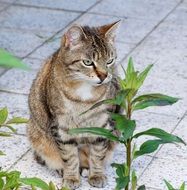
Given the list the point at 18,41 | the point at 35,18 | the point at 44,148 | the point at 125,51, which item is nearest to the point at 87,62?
the point at 44,148

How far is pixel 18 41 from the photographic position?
6.78 meters

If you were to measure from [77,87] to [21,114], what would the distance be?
1.29 meters

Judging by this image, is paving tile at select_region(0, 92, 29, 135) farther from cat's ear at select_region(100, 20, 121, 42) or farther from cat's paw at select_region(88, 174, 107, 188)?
cat's ear at select_region(100, 20, 121, 42)

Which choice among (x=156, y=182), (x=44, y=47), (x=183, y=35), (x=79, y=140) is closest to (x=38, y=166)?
(x=79, y=140)

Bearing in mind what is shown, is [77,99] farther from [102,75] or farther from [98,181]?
[98,181]

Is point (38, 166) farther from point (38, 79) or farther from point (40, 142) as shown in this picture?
point (38, 79)

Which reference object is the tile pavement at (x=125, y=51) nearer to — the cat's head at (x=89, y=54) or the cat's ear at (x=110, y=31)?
the cat's head at (x=89, y=54)

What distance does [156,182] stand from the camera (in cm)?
449

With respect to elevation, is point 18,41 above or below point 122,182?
above

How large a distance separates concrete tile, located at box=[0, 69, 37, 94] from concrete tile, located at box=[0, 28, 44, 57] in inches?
16.0

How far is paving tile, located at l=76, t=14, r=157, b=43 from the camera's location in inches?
270

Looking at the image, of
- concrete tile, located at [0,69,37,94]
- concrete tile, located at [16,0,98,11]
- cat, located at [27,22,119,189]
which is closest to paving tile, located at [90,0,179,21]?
concrete tile, located at [16,0,98,11]

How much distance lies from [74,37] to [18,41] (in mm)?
2654

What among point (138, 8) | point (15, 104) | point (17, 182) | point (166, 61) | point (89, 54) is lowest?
point (17, 182)
